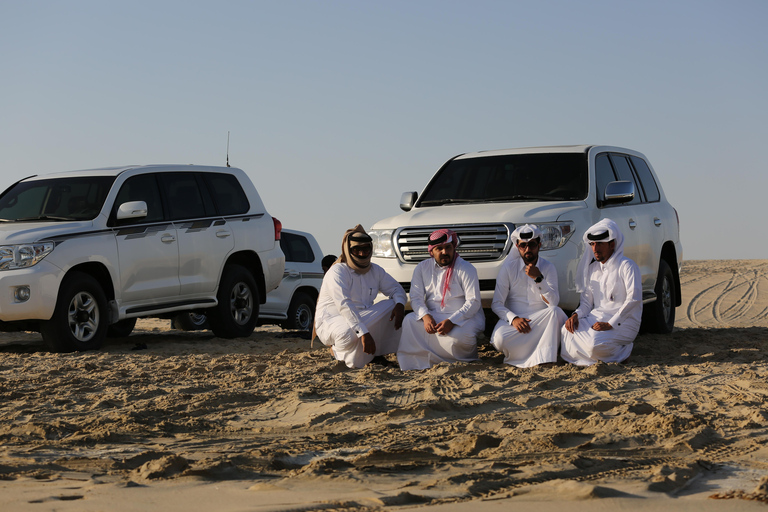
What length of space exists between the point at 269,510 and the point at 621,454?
210 cm

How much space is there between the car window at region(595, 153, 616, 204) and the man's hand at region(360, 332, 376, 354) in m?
2.82

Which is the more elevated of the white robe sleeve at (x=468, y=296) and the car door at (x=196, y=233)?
the car door at (x=196, y=233)

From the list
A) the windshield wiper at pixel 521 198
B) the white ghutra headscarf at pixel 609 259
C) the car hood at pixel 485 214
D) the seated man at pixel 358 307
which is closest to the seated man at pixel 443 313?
the seated man at pixel 358 307

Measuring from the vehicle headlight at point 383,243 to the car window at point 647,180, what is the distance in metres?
3.40

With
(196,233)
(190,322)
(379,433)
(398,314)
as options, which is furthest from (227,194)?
(379,433)

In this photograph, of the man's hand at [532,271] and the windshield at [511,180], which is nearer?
the man's hand at [532,271]

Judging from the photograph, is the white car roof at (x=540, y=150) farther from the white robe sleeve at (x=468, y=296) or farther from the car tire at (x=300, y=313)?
the car tire at (x=300, y=313)

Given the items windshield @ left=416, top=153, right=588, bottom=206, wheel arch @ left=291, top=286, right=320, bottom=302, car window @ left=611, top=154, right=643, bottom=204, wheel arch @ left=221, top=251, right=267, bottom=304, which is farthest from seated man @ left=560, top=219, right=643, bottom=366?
wheel arch @ left=291, top=286, right=320, bottom=302

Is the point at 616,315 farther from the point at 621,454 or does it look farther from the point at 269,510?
the point at 269,510

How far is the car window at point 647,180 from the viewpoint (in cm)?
1145

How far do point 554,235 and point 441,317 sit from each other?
1331 mm

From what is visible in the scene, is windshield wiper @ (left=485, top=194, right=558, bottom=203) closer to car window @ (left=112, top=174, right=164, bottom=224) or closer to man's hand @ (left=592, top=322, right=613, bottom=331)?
man's hand @ (left=592, top=322, right=613, bottom=331)

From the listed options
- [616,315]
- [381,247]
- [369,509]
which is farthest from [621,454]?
[381,247]

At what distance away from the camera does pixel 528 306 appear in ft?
28.9
